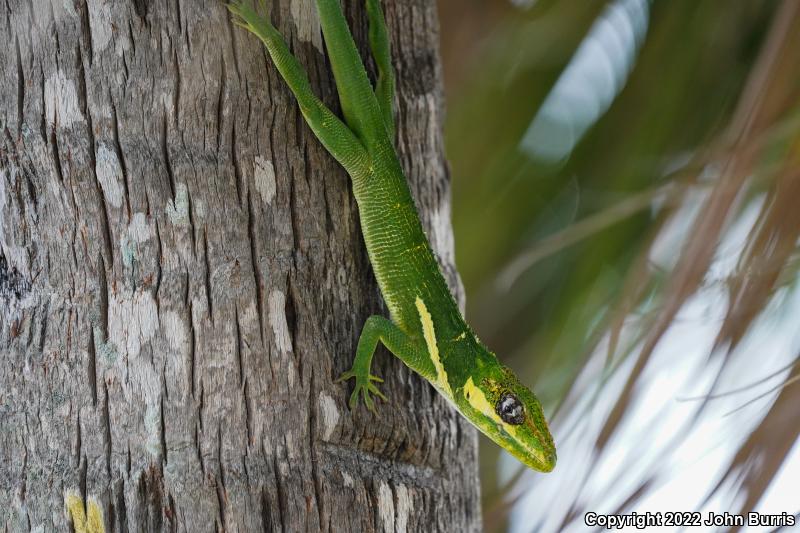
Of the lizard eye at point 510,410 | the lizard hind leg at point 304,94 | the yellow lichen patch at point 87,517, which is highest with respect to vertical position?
the lizard hind leg at point 304,94

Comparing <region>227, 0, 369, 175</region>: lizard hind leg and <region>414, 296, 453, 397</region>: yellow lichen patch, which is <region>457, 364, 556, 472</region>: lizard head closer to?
<region>414, 296, 453, 397</region>: yellow lichen patch

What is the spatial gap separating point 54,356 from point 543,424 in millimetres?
1383

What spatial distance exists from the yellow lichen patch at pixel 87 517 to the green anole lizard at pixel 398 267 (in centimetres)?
68

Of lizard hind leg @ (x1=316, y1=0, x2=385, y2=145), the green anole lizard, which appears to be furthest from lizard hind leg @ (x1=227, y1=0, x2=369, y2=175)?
lizard hind leg @ (x1=316, y1=0, x2=385, y2=145)

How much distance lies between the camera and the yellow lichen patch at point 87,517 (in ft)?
5.35

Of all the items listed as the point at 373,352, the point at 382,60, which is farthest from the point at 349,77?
the point at 373,352

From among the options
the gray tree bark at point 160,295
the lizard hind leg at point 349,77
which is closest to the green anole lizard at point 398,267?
the lizard hind leg at point 349,77

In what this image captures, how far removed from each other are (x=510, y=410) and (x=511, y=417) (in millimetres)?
21

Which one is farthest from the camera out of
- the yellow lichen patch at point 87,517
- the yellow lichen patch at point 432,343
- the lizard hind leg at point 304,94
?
the yellow lichen patch at point 432,343

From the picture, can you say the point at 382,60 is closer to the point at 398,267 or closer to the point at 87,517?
the point at 398,267

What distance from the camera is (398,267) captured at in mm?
2229

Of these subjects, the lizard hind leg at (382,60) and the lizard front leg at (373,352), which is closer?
the lizard front leg at (373,352)

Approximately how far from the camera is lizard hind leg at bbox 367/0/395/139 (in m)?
2.26

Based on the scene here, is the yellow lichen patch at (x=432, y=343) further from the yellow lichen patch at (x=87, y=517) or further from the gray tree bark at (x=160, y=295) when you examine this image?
the yellow lichen patch at (x=87, y=517)
